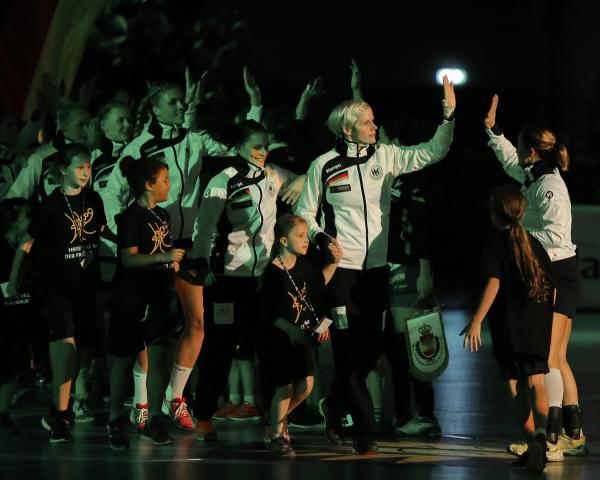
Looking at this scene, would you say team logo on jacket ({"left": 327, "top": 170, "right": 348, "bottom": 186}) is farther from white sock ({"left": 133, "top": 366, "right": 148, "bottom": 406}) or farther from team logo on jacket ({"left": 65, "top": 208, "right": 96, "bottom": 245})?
white sock ({"left": 133, "top": 366, "right": 148, "bottom": 406})

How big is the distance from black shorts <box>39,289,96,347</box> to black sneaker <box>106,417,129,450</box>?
2.25ft

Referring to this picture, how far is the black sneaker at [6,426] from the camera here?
1097 cm

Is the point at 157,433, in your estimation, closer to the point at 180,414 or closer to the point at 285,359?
the point at 180,414

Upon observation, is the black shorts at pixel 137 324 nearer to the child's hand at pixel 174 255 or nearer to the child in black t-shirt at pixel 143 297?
the child in black t-shirt at pixel 143 297

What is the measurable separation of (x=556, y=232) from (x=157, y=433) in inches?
108

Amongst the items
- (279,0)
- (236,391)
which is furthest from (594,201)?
(236,391)

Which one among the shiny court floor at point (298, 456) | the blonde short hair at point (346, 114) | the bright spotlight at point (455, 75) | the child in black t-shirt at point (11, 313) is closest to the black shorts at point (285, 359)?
the shiny court floor at point (298, 456)

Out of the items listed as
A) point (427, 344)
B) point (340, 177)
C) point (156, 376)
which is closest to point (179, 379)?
point (156, 376)

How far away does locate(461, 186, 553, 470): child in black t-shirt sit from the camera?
9562mm

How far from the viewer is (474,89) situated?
2511 centimetres

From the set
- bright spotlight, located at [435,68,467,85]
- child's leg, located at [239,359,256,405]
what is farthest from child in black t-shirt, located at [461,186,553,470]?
bright spotlight, located at [435,68,467,85]

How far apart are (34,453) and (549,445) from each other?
3069 mm

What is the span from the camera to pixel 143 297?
10.4m

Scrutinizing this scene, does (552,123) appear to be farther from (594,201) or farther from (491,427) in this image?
(491,427)
